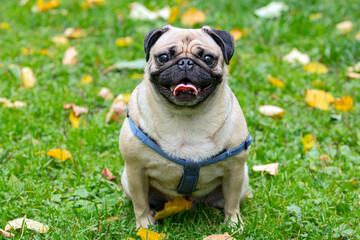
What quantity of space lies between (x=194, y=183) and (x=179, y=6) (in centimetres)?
388

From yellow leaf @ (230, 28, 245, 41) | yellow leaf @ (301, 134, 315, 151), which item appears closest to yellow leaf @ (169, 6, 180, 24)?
yellow leaf @ (230, 28, 245, 41)

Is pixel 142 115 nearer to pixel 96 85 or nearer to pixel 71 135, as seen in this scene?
pixel 71 135

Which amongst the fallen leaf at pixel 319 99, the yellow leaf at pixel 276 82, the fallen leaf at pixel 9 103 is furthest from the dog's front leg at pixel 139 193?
the yellow leaf at pixel 276 82

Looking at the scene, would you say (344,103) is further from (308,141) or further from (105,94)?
(105,94)

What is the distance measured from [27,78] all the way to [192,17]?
214 cm

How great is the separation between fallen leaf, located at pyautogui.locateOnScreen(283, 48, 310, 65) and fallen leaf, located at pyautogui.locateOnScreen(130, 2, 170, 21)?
1.68m

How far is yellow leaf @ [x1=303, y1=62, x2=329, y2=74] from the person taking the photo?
4826 mm

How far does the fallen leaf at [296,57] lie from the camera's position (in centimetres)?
502

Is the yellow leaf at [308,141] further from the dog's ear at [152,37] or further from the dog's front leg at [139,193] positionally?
the dog's ear at [152,37]

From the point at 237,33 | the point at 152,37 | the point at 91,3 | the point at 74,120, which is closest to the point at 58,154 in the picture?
the point at 74,120

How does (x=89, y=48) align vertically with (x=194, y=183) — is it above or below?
below

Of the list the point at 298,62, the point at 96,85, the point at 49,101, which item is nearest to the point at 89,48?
the point at 96,85

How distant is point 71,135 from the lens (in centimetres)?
376

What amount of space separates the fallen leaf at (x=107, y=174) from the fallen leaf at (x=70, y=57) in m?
1.99
